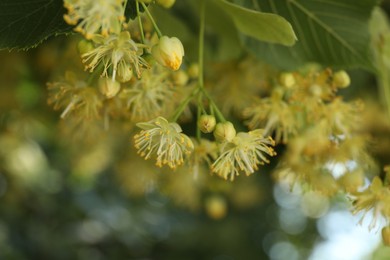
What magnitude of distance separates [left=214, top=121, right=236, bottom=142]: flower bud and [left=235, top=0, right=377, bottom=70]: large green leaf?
0.85ft

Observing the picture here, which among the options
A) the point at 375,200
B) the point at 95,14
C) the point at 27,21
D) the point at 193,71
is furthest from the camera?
the point at 193,71

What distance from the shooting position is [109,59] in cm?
75

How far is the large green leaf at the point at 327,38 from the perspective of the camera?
38.2 inches

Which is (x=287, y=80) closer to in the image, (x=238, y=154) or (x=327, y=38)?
(x=327, y=38)

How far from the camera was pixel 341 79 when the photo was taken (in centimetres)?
98

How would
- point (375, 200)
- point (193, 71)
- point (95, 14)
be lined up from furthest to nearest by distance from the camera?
point (193, 71) < point (375, 200) < point (95, 14)

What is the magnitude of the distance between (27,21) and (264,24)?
0.33 m

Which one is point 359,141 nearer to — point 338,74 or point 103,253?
point 338,74

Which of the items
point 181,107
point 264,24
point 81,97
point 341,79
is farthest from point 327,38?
point 81,97

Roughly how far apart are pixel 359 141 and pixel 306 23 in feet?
0.86

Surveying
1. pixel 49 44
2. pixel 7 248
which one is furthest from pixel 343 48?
Answer: pixel 7 248

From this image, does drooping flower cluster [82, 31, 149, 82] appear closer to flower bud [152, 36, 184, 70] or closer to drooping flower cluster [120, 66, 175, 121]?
flower bud [152, 36, 184, 70]

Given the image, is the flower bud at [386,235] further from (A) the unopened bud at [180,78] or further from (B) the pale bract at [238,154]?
(A) the unopened bud at [180,78]

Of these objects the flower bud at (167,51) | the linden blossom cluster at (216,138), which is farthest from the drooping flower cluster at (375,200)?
the flower bud at (167,51)
